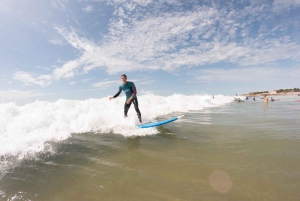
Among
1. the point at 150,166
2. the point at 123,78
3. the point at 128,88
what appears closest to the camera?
the point at 150,166

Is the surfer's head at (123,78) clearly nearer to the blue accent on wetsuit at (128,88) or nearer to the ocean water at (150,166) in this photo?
the blue accent on wetsuit at (128,88)

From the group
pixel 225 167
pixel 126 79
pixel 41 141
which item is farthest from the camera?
pixel 126 79

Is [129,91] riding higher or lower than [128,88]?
lower

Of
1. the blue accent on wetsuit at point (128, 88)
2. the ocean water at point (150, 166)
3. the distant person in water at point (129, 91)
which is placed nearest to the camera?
the ocean water at point (150, 166)

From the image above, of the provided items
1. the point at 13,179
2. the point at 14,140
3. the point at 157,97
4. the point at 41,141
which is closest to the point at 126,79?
the point at 41,141

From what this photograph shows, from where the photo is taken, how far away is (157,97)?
24.4m

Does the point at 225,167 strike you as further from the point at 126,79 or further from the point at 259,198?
the point at 126,79

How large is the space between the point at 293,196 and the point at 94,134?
20.8 feet

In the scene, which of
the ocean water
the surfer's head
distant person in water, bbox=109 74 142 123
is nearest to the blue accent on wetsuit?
distant person in water, bbox=109 74 142 123

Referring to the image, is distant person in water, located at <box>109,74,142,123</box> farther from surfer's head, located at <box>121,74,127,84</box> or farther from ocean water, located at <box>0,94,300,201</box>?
ocean water, located at <box>0,94,300,201</box>

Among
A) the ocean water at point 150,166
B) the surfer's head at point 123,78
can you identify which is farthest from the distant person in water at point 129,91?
the ocean water at point 150,166

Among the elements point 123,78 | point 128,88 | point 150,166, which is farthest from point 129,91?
point 150,166

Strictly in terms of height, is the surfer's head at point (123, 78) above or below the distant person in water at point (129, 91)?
above

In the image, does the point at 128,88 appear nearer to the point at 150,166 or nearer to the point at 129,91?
the point at 129,91
